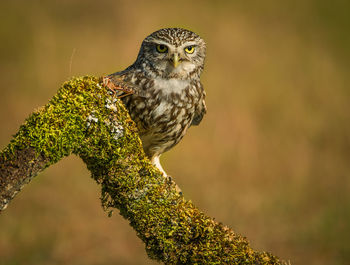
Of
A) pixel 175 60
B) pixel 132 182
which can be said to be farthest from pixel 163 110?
pixel 132 182

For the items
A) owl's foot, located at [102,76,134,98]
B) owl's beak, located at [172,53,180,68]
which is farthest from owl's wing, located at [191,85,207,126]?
owl's foot, located at [102,76,134,98]

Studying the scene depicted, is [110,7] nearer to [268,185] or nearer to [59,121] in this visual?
[268,185]

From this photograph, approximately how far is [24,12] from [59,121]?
6.69m

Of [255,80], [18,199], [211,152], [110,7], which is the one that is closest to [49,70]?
[110,7]

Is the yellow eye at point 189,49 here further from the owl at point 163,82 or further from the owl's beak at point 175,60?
the owl's beak at point 175,60

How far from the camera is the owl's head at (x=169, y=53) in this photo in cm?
316

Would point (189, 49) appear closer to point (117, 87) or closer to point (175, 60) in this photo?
point (175, 60)

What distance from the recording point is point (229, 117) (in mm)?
8062

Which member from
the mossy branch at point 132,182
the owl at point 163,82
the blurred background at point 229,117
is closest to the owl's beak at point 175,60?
the owl at point 163,82

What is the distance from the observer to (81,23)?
342 inches

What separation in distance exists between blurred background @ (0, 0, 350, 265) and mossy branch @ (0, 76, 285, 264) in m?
3.31

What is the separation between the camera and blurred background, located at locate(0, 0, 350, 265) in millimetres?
6148

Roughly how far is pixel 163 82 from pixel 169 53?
0.21 meters

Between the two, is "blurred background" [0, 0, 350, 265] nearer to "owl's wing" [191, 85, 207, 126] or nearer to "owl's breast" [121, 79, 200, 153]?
"owl's wing" [191, 85, 207, 126]
